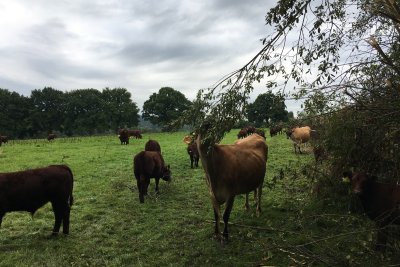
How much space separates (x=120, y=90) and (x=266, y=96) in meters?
89.8

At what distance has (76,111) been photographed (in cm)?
8600

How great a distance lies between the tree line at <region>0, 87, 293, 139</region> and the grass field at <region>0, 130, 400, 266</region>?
6622cm

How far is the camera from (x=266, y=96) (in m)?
6.37

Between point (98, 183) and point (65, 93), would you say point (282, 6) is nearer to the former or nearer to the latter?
point (98, 183)

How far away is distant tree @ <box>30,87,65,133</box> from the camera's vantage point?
7706 cm

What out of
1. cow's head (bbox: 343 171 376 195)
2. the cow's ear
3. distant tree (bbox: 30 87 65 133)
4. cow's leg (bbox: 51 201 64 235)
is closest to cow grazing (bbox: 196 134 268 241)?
the cow's ear

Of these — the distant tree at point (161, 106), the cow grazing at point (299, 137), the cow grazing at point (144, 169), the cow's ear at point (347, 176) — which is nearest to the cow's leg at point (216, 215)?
the cow's ear at point (347, 176)

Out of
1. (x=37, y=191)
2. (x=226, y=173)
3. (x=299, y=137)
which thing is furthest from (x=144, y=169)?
(x=299, y=137)

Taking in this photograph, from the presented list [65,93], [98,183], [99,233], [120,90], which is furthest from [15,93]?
[99,233]

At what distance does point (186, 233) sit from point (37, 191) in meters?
3.25

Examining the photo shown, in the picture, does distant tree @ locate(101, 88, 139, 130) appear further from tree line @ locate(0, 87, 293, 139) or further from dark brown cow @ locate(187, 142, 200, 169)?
dark brown cow @ locate(187, 142, 200, 169)

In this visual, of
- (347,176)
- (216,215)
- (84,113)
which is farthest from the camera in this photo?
(84,113)

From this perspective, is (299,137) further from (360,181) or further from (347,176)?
(360,181)

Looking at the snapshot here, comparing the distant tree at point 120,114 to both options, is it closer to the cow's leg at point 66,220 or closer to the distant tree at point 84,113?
the distant tree at point 84,113
